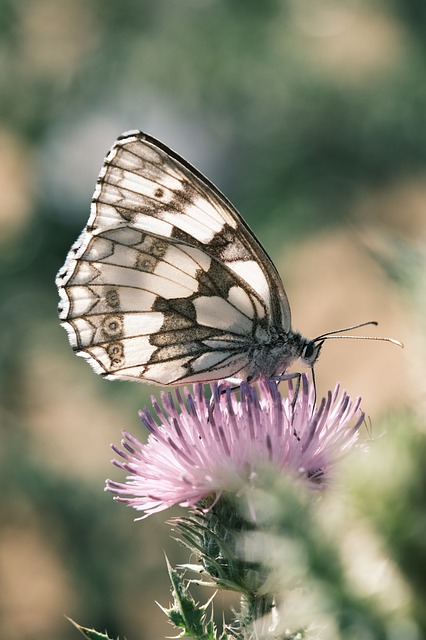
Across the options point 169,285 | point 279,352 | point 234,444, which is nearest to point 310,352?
point 279,352

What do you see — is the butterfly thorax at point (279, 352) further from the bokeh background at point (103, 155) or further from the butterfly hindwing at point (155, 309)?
the bokeh background at point (103, 155)

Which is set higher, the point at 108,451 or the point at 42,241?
the point at 42,241

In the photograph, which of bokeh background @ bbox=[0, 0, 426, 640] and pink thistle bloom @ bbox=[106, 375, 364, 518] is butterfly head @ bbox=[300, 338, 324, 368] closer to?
pink thistle bloom @ bbox=[106, 375, 364, 518]

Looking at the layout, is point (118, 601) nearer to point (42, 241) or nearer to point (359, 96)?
point (42, 241)

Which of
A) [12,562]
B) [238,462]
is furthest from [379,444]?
[12,562]

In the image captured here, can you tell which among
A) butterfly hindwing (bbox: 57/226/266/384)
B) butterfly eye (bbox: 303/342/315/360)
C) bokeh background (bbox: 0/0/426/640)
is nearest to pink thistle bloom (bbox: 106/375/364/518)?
butterfly eye (bbox: 303/342/315/360)

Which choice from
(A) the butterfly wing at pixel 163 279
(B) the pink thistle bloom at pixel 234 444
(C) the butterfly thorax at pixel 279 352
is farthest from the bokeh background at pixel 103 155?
(B) the pink thistle bloom at pixel 234 444

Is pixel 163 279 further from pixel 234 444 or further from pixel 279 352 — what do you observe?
pixel 234 444
